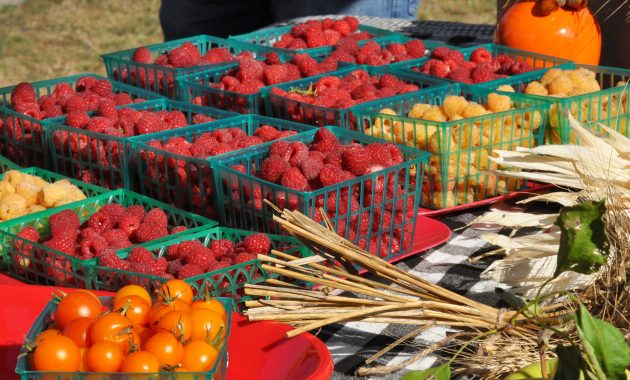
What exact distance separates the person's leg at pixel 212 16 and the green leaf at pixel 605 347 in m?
2.78

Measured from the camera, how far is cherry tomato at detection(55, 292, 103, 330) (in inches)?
39.4

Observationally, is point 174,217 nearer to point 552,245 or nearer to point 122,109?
point 122,109

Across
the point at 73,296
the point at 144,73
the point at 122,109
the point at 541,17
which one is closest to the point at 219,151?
the point at 122,109

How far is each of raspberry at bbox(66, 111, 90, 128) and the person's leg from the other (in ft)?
5.50

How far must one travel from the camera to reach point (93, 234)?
135cm

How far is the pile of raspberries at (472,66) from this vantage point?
1960mm

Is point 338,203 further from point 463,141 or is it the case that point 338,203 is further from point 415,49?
point 415,49

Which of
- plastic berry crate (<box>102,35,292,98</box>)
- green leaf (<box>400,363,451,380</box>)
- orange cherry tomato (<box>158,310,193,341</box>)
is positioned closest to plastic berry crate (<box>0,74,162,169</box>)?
plastic berry crate (<box>102,35,292,98</box>)

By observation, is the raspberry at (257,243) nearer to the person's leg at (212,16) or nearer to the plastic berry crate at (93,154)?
the plastic berry crate at (93,154)

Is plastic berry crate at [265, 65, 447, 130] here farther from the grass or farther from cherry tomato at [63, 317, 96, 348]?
the grass

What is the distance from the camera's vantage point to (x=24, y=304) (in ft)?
3.97

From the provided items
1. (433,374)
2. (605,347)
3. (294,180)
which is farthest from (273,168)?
(605,347)

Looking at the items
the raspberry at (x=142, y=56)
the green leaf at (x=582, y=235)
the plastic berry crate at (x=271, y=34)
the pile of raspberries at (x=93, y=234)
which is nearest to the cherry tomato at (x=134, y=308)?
the pile of raspberries at (x=93, y=234)

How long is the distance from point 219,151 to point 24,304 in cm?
48
